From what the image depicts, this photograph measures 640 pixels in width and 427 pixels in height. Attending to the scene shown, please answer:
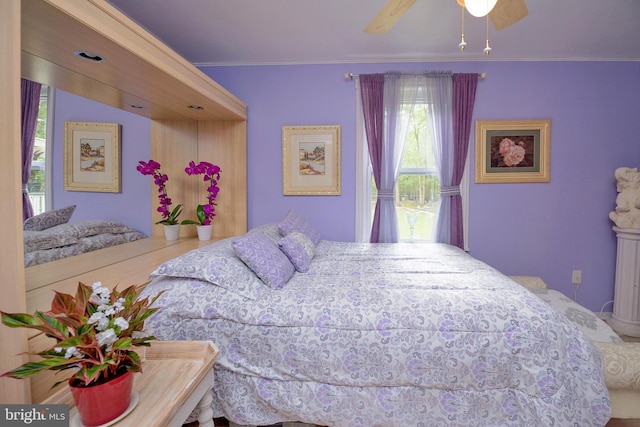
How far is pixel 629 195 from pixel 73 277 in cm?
410

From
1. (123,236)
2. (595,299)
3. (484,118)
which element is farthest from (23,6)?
(595,299)

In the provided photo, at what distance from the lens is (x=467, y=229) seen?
2.83m

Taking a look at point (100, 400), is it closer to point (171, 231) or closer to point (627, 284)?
point (171, 231)

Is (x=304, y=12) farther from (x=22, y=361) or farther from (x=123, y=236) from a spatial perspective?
(x=22, y=361)

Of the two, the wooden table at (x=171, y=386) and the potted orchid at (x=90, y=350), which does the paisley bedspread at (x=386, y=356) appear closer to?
the wooden table at (x=171, y=386)

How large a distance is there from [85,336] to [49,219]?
2.41 feet

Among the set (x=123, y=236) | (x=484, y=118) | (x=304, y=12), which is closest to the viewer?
(x=123, y=236)

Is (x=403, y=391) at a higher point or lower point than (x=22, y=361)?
lower

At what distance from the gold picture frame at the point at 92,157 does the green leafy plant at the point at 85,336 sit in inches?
28.9

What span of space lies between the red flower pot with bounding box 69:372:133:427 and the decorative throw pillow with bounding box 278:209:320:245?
5.01ft

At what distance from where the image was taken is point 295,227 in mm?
2350

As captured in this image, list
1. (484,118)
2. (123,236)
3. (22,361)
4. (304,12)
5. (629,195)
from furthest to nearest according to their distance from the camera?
1. (484,118)
2. (629,195)
3. (304,12)
4. (123,236)
5. (22,361)

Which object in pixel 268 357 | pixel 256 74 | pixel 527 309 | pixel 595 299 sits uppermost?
pixel 256 74

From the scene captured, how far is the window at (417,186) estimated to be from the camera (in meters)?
2.82
